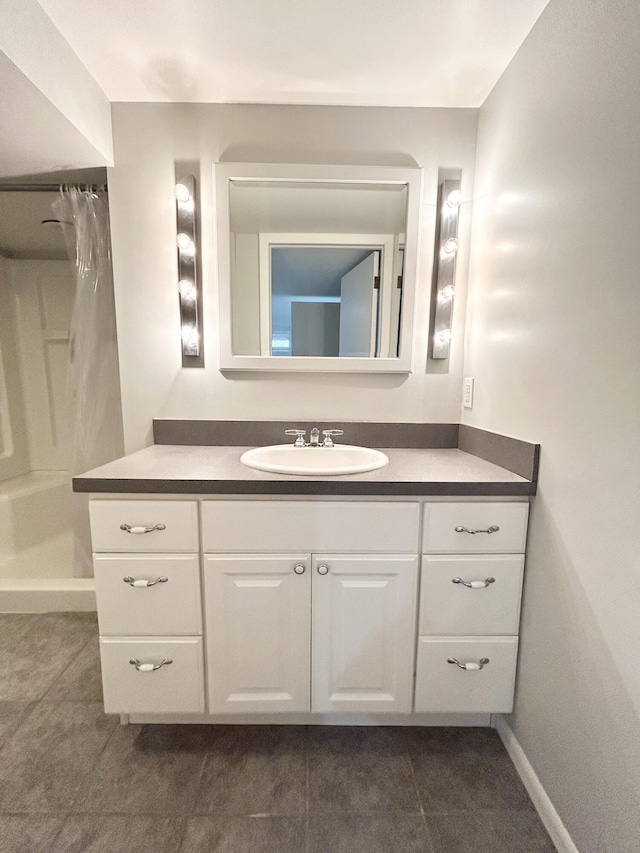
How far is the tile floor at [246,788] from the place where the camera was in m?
0.94

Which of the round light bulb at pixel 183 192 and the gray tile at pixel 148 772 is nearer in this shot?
the gray tile at pixel 148 772

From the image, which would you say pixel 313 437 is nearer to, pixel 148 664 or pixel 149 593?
pixel 149 593

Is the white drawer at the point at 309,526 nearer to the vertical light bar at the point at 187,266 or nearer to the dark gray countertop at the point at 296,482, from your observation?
the dark gray countertop at the point at 296,482

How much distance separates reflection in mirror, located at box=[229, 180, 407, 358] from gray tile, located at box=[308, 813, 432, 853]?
1.48 m

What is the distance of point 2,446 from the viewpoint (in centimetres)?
233

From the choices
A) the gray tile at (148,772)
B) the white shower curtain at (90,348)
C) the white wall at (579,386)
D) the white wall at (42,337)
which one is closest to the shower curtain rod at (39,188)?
the white shower curtain at (90,348)

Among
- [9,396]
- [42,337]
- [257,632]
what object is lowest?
[257,632]

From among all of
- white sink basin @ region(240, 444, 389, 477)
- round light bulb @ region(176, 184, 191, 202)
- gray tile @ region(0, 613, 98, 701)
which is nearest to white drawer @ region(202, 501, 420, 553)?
white sink basin @ region(240, 444, 389, 477)

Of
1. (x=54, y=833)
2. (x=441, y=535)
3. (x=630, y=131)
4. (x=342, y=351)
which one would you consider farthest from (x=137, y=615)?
(x=630, y=131)

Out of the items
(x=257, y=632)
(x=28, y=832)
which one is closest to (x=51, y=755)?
(x=28, y=832)

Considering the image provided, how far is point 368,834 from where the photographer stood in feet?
3.12

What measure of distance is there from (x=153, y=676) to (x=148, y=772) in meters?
0.27

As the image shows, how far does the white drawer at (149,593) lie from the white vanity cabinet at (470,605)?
71cm

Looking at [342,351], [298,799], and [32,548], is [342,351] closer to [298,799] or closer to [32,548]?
[298,799]
